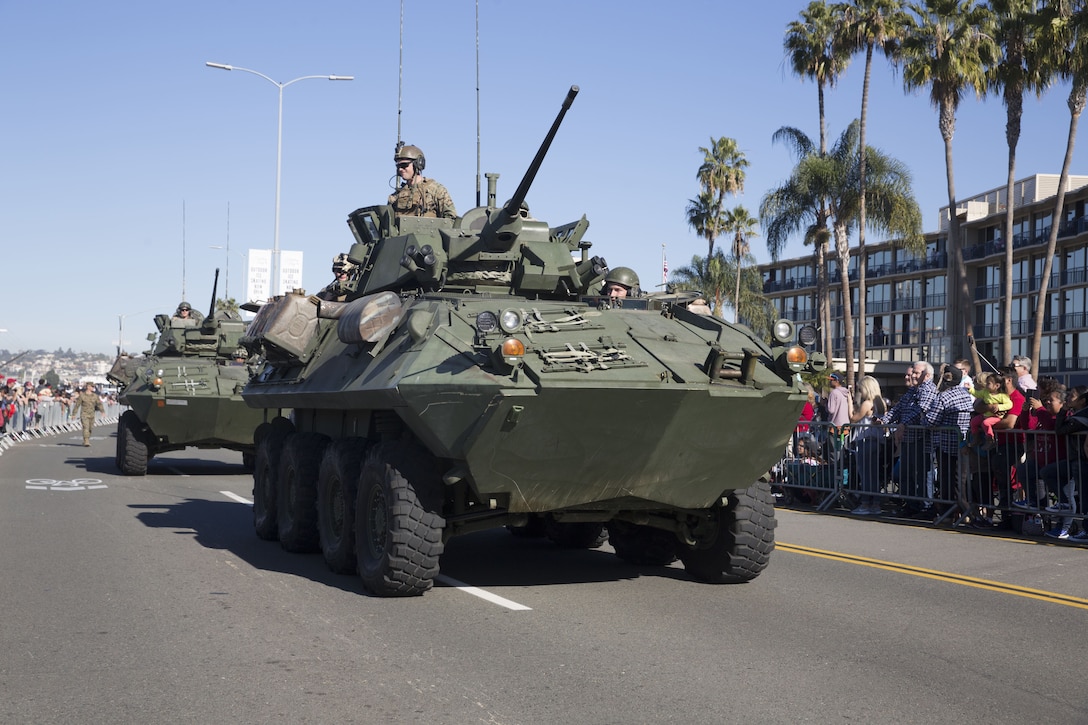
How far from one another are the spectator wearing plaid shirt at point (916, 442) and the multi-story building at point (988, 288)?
3474 centimetres

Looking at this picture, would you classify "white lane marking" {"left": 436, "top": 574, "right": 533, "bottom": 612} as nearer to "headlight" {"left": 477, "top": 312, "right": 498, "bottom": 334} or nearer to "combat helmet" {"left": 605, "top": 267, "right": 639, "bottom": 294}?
"headlight" {"left": 477, "top": 312, "right": 498, "bottom": 334}

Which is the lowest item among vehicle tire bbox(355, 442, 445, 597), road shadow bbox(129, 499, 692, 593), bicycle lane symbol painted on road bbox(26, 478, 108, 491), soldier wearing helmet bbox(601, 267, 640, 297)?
road shadow bbox(129, 499, 692, 593)

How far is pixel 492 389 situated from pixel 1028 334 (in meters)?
66.4

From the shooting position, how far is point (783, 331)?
31.2ft

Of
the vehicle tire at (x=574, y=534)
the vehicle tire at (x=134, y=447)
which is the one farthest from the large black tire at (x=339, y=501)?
the vehicle tire at (x=134, y=447)

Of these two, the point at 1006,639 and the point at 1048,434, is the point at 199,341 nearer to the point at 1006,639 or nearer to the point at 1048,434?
the point at 1048,434

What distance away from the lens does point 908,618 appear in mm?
8344

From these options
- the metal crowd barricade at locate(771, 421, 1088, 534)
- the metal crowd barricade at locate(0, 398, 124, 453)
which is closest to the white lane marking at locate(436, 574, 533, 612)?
the metal crowd barricade at locate(771, 421, 1088, 534)

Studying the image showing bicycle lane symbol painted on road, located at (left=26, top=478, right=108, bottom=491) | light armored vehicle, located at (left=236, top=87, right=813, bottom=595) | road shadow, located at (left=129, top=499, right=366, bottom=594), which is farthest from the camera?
bicycle lane symbol painted on road, located at (left=26, top=478, right=108, bottom=491)

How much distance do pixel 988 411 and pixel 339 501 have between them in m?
7.57

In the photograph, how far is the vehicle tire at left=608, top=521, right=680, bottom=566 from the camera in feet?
34.4

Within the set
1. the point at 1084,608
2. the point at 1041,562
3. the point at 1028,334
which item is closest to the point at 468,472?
the point at 1084,608

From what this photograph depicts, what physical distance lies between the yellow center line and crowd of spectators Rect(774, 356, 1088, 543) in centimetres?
284

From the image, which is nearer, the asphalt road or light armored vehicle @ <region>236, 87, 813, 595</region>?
the asphalt road
